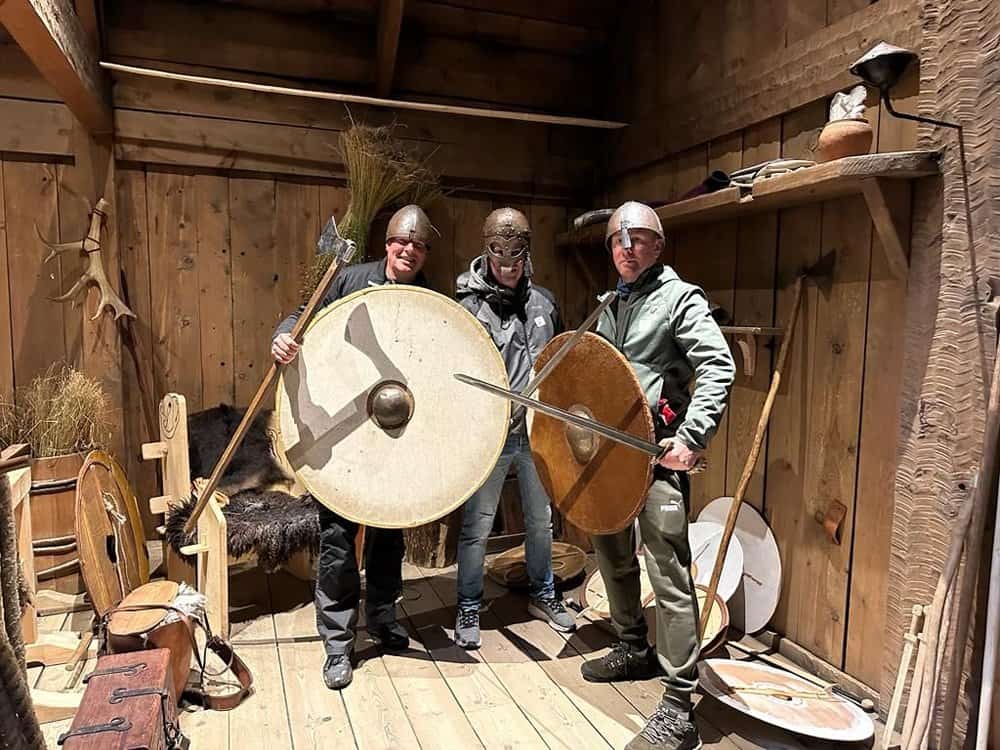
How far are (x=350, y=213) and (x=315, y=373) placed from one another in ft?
4.23

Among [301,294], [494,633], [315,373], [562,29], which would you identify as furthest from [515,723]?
[562,29]

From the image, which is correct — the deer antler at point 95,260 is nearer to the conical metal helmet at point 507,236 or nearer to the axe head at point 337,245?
the axe head at point 337,245

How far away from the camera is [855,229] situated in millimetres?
2062

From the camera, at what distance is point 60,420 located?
249cm

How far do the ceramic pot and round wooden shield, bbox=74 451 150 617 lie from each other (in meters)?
2.30

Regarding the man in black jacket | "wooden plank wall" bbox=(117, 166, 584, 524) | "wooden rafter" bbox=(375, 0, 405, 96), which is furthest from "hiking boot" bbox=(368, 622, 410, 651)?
"wooden rafter" bbox=(375, 0, 405, 96)

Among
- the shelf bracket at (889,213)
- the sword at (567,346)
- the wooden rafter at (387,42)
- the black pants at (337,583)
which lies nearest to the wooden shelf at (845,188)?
the shelf bracket at (889,213)

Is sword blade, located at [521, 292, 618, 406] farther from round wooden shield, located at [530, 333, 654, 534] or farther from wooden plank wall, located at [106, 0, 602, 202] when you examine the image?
wooden plank wall, located at [106, 0, 602, 202]

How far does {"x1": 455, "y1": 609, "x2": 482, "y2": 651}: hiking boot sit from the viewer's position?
2311 mm

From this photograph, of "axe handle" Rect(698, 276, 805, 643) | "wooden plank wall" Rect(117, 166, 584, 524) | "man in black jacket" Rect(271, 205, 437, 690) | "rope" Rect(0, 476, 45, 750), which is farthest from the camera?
"wooden plank wall" Rect(117, 166, 584, 524)

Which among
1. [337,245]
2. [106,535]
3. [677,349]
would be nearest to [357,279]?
[337,245]

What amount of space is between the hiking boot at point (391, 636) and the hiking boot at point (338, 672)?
0.18m

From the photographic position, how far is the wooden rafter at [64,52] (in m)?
1.78

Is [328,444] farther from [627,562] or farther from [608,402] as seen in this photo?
[627,562]
